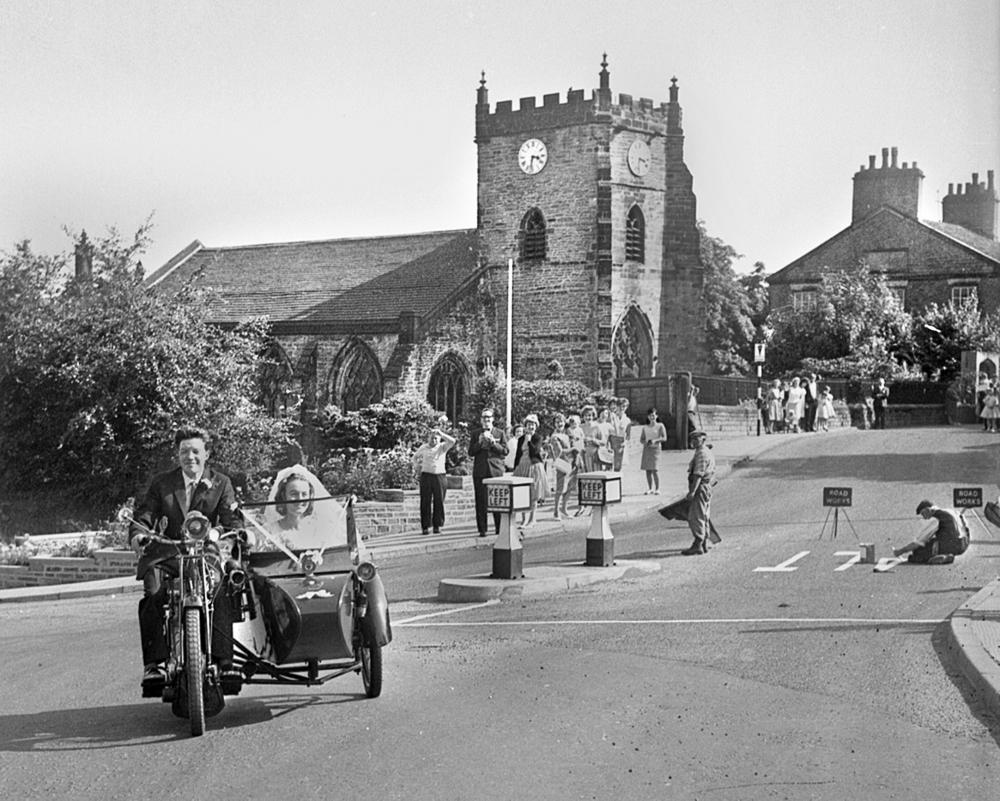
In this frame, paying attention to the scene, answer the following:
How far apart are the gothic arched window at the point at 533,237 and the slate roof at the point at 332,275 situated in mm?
1327

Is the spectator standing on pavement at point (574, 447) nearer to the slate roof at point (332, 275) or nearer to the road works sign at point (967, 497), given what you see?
the slate roof at point (332, 275)

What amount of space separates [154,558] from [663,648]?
3940 mm

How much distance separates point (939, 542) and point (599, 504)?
A: 12.2 feet

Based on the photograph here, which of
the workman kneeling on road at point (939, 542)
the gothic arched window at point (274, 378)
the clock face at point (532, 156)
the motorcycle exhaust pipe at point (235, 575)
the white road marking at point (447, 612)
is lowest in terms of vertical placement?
the white road marking at point (447, 612)

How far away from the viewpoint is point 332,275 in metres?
25.9

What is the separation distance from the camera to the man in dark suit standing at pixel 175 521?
771cm

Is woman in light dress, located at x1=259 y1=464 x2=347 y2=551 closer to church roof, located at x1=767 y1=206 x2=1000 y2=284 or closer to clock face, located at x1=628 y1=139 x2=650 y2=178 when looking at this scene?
church roof, located at x1=767 y1=206 x2=1000 y2=284

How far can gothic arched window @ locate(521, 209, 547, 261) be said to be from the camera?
124ft

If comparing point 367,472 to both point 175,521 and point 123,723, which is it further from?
point 123,723

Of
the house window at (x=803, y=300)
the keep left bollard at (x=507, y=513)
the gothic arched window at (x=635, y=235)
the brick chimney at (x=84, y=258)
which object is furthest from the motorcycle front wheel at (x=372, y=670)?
the gothic arched window at (x=635, y=235)

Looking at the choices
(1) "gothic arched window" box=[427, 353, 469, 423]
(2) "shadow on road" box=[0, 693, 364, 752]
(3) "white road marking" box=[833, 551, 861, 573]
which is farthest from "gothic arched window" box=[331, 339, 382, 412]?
(2) "shadow on road" box=[0, 693, 364, 752]

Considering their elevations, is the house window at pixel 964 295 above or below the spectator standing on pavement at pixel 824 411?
above

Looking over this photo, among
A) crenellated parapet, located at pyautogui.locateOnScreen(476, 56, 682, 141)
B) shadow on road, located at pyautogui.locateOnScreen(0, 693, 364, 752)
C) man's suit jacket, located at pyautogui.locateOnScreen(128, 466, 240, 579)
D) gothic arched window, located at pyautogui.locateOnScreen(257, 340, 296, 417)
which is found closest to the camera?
shadow on road, located at pyautogui.locateOnScreen(0, 693, 364, 752)

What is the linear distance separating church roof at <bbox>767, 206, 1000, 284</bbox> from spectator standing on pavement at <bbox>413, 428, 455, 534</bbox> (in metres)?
5.83
